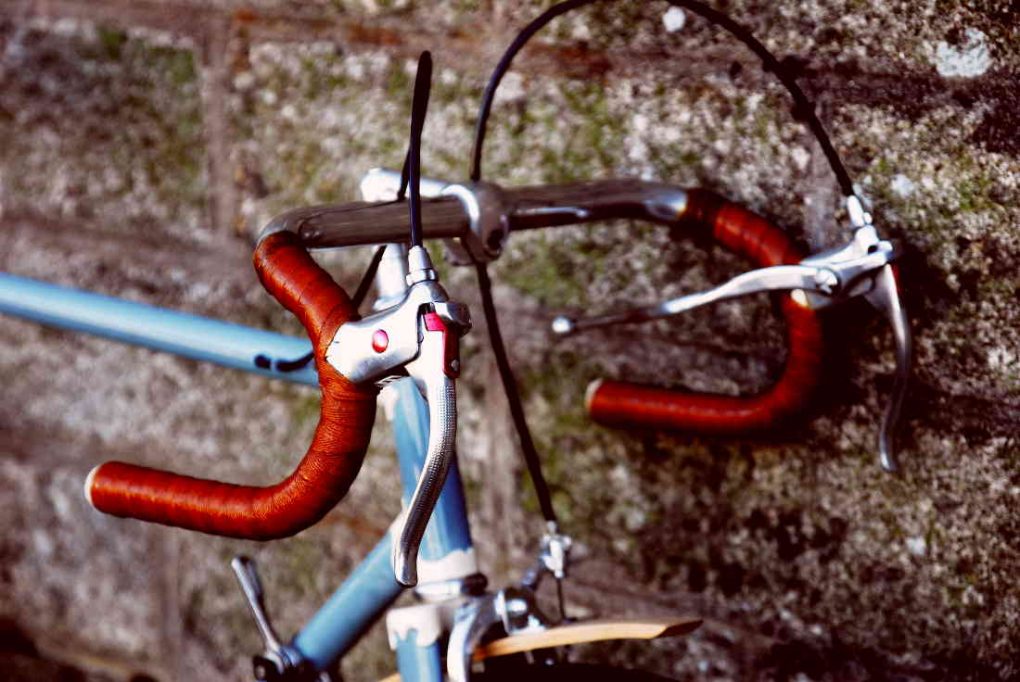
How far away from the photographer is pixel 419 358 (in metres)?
0.55

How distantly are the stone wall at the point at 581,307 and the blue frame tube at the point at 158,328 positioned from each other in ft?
0.94

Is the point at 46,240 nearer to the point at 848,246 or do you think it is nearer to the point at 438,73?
the point at 438,73

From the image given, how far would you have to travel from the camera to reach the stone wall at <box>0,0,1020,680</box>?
88 centimetres

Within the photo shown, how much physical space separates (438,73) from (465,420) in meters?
0.37

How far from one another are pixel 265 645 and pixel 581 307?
1.46ft

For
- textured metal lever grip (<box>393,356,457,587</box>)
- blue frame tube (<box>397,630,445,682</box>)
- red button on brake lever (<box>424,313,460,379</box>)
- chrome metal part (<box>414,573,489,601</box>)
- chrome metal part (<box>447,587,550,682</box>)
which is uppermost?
red button on brake lever (<box>424,313,460,379</box>)

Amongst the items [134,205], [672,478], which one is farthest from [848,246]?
[134,205]

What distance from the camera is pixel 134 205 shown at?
1.32 m

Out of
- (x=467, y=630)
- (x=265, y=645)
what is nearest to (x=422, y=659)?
(x=467, y=630)

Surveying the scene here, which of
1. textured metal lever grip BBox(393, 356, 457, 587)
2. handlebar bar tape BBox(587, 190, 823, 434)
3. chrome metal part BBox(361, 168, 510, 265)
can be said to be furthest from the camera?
handlebar bar tape BBox(587, 190, 823, 434)

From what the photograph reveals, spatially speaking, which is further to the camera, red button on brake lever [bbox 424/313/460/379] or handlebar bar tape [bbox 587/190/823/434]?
handlebar bar tape [bbox 587/190/823/434]

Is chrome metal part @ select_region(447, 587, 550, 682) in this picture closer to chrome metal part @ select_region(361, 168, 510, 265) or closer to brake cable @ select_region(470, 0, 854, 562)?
brake cable @ select_region(470, 0, 854, 562)

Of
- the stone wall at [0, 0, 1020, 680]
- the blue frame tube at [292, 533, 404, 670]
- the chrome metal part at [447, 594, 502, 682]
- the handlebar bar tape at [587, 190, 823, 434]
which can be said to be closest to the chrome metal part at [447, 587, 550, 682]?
the chrome metal part at [447, 594, 502, 682]

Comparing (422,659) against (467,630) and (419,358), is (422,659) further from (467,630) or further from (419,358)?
(419,358)
